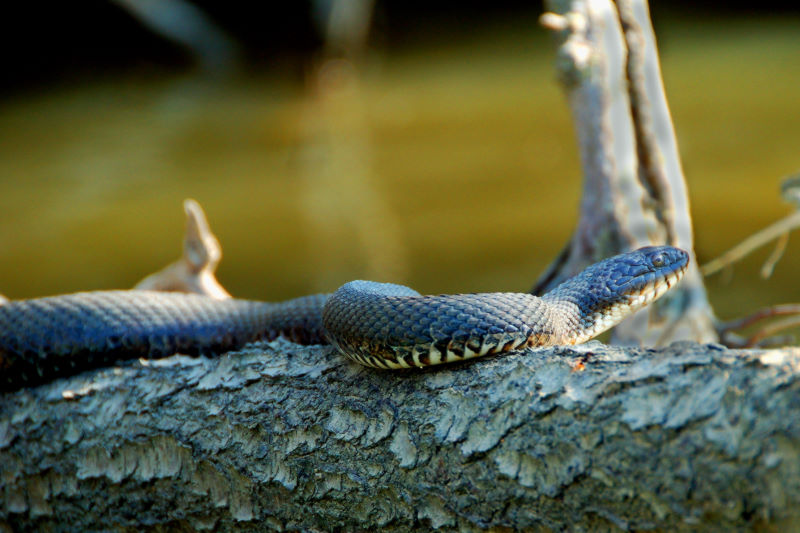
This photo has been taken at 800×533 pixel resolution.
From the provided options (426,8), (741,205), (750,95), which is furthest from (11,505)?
(426,8)

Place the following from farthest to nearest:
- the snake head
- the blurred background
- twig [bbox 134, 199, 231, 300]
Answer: the blurred background, twig [bbox 134, 199, 231, 300], the snake head

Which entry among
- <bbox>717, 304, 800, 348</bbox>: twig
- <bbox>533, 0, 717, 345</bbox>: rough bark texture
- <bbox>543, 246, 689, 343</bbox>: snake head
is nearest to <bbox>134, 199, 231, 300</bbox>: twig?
<bbox>533, 0, 717, 345</bbox>: rough bark texture

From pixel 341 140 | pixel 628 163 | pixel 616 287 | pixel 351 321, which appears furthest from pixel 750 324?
pixel 341 140

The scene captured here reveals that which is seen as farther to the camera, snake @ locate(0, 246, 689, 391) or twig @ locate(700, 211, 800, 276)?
twig @ locate(700, 211, 800, 276)

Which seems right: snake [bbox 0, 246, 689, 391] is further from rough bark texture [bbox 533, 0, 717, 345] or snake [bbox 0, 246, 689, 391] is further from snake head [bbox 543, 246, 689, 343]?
rough bark texture [bbox 533, 0, 717, 345]

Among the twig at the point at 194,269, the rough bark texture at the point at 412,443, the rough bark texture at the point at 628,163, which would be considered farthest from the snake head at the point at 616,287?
the twig at the point at 194,269

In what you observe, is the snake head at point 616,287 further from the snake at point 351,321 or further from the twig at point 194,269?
the twig at point 194,269

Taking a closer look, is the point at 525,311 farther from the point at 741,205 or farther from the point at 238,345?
the point at 741,205
